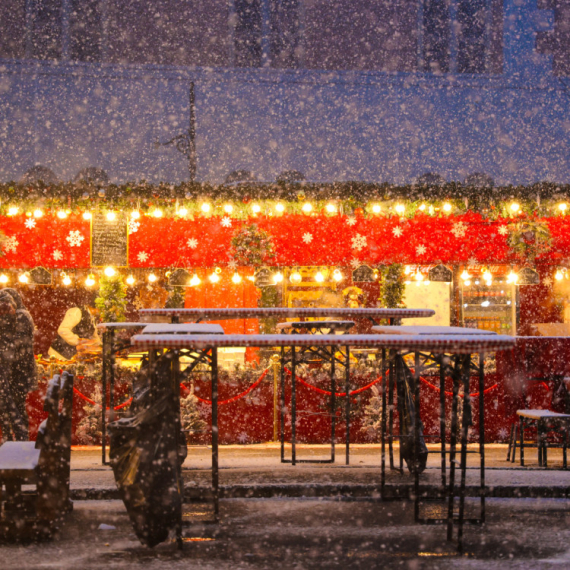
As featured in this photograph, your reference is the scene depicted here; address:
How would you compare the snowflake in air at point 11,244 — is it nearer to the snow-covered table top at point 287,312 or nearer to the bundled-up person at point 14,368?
the bundled-up person at point 14,368

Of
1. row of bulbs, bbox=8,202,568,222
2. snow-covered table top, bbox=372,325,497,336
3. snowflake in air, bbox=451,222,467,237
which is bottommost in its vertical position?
snow-covered table top, bbox=372,325,497,336

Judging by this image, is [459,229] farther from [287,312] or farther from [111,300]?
[111,300]

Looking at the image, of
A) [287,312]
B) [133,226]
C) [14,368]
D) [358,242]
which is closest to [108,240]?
[133,226]

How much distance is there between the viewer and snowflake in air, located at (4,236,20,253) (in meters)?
11.4

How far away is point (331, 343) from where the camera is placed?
203 inches

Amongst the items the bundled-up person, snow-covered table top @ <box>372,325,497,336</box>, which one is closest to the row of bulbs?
the bundled-up person

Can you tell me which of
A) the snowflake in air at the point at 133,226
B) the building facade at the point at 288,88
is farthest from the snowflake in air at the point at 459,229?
the building facade at the point at 288,88

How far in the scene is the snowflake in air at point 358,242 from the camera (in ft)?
38.3

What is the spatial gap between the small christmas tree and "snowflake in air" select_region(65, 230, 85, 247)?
911 millimetres

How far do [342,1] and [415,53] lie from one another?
2.55 m

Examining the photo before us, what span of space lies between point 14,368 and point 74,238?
12.4ft

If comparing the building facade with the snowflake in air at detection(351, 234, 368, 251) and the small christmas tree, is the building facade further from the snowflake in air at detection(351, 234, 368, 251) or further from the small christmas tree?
the snowflake in air at detection(351, 234, 368, 251)

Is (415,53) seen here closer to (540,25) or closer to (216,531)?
(540,25)

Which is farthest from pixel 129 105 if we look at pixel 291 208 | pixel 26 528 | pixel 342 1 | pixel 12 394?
pixel 26 528
